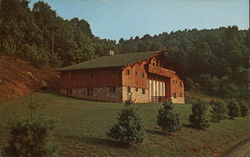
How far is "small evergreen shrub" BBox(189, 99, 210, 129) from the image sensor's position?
2423 centimetres

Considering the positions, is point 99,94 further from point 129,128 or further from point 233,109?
point 129,128

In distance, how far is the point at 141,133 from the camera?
16.3 metres

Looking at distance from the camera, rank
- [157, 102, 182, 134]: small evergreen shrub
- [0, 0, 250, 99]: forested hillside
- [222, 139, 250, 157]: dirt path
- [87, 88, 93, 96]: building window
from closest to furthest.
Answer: [222, 139, 250, 157]: dirt path
[157, 102, 182, 134]: small evergreen shrub
[87, 88, 93, 96]: building window
[0, 0, 250, 99]: forested hillside

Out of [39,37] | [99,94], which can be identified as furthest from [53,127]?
[39,37]

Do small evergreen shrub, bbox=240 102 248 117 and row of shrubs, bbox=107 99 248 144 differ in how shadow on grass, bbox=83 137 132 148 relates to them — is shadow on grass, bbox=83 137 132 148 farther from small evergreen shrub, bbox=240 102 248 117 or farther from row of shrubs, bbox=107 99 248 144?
small evergreen shrub, bbox=240 102 248 117

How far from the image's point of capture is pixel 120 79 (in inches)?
1594

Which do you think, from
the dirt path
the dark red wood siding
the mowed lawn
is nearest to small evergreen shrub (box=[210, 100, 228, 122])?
the mowed lawn

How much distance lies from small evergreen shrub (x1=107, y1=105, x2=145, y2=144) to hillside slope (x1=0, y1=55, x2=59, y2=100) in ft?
70.5

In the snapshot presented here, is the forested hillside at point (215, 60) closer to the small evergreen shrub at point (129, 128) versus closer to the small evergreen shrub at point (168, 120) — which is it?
the small evergreen shrub at point (168, 120)

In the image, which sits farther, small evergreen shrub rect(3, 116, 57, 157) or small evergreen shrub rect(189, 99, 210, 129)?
small evergreen shrub rect(189, 99, 210, 129)

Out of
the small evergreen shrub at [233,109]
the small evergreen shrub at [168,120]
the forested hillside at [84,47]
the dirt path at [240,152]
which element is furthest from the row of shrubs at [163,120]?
the forested hillside at [84,47]

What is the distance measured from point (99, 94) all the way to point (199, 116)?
66.4 feet

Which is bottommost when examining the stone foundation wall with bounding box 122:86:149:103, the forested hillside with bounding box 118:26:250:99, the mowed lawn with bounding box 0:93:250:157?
the mowed lawn with bounding box 0:93:250:157

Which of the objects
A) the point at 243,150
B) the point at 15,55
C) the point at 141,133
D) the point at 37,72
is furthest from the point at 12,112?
the point at 15,55
